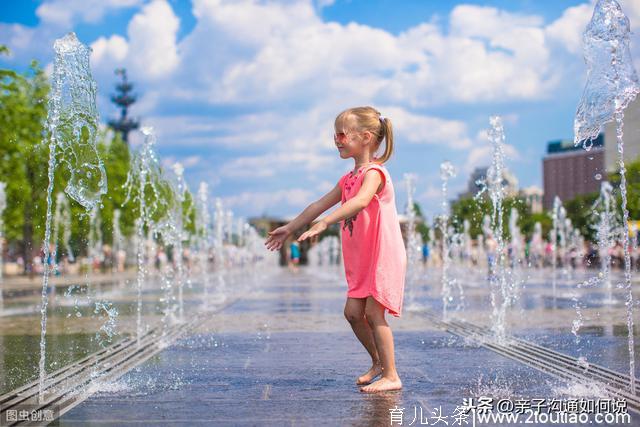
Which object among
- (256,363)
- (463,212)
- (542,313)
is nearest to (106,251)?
(542,313)

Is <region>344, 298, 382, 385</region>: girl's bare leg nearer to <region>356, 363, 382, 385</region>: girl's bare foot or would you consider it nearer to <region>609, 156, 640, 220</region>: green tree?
<region>356, 363, 382, 385</region>: girl's bare foot

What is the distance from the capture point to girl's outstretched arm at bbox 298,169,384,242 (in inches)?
199

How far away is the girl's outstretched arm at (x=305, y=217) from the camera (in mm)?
5066

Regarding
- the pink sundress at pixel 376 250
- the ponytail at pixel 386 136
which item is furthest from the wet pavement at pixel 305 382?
the ponytail at pixel 386 136

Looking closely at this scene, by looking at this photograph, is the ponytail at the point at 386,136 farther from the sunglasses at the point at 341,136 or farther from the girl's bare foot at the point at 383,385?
the girl's bare foot at the point at 383,385

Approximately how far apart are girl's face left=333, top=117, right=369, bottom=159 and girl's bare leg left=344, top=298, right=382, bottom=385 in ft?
3.17

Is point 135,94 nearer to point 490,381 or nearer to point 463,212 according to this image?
point 463,212

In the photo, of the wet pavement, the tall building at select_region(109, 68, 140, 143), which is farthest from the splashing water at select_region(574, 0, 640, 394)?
the tall building at select_region(109, 68, 140, 143)

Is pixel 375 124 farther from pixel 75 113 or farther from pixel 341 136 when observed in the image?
pixel 75 113

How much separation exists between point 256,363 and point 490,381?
1.99 meters

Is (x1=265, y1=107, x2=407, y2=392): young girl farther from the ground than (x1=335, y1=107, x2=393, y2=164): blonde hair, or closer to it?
closer to it

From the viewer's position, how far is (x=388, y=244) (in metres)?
5.46

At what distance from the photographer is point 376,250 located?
5461 millimetres

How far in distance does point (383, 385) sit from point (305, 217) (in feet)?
3.85
